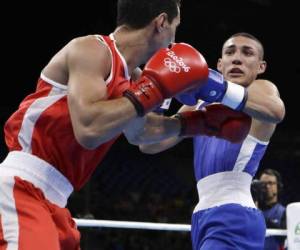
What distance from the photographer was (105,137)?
1.72 meters

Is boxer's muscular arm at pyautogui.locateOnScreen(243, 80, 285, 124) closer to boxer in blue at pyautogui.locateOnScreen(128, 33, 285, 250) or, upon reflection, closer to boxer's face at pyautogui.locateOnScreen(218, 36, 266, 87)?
boxer in blue at pyautogui.locateOnScreen(128, 33, 285, 250)

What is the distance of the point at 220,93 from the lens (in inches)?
88.7

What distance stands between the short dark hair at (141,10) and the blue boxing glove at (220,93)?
13.2 inches

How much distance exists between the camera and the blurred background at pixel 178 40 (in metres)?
7.26

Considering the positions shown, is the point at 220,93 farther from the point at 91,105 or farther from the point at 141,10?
the point at 91,105

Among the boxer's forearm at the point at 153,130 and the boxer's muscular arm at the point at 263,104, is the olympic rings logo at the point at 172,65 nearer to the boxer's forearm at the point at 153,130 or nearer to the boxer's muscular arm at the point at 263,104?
the boxer's forearm at the point at 153,130

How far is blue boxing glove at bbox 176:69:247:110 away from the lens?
88.0 inches

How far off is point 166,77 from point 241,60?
1061 millimetres

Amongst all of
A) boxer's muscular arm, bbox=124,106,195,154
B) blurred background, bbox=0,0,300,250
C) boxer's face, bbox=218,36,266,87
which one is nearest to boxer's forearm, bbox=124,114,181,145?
boxer's muscular arm, bbox=124,106,195,154

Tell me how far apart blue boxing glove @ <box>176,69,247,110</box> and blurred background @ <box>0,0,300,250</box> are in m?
4.61

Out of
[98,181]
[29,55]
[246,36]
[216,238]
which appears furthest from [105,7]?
[216,238]

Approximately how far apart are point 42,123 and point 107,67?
0.82 ft

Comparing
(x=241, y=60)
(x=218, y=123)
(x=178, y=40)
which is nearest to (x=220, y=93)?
(x=218, y=123)

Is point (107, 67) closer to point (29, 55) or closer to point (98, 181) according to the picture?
point (98, 181)
